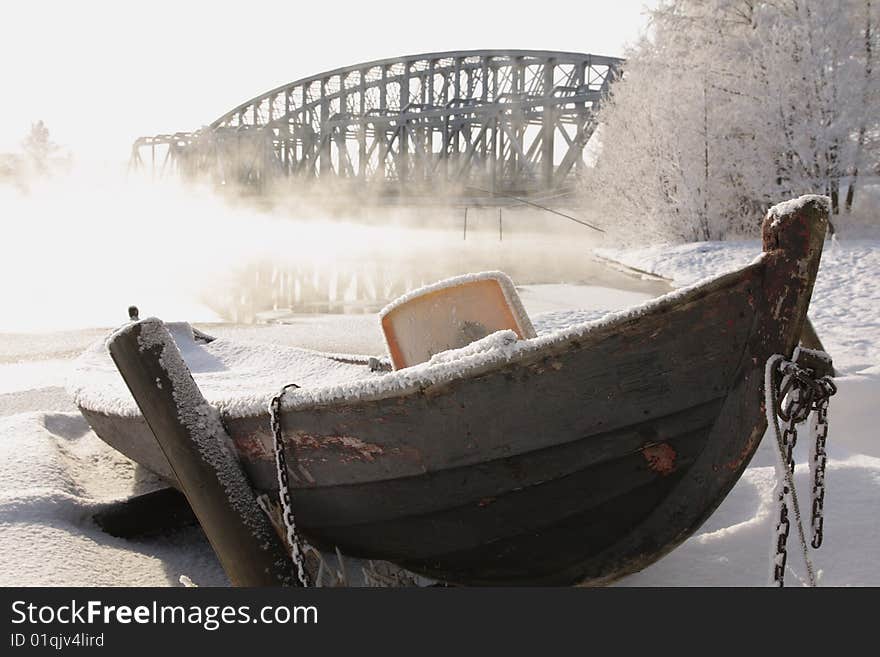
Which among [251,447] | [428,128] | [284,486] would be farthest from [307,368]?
[428,128]

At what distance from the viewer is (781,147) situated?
18.8 metres

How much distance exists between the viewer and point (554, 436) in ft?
7.61

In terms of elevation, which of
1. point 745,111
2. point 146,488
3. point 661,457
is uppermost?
point 745,111

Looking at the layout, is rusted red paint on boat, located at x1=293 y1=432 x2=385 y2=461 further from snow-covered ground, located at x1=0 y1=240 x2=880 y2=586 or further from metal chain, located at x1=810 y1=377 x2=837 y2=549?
metal chain, located at x1=810 y1=377 x2=837 y2=549

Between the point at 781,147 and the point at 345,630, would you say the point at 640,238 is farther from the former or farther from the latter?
the point at 345,630

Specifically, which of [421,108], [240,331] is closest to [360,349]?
[240,331]

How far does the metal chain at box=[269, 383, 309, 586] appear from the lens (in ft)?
8.14

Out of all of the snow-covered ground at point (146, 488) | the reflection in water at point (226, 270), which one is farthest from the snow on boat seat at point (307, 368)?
the reflection in water at point (226, 270)

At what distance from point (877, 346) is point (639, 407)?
6.61 metres

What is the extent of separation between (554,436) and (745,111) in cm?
1886

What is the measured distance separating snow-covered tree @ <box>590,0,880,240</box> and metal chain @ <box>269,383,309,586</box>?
18.7m

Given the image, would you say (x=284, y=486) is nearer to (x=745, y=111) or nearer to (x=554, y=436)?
(x=554, y=436)

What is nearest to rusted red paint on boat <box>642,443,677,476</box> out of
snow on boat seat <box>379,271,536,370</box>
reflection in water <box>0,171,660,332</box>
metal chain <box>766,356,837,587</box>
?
metal chain <box>766,356,837,587</box>

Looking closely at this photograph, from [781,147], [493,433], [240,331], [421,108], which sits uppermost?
[421,108]
